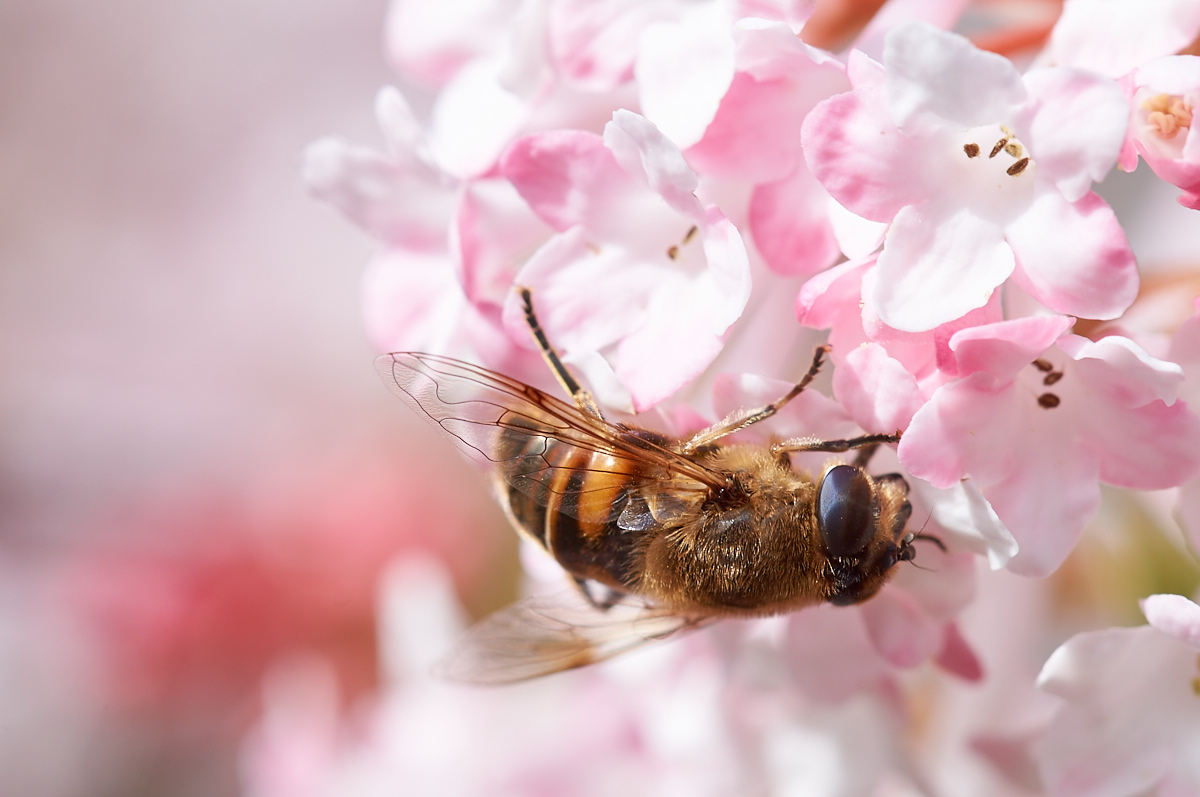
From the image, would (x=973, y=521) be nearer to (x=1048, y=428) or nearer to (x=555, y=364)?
(x=1048, y=428)

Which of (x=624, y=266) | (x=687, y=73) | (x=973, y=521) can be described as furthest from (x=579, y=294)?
(x=973, y=521)

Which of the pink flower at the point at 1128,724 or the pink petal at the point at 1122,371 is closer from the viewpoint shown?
the pink petal at the point at 1122,371

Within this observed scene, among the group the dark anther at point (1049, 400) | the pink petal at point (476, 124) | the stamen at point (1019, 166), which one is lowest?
the dark anther at point (1049, 400)

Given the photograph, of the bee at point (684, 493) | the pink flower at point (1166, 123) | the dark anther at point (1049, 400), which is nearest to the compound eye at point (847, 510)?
the bee at point (684, 493)

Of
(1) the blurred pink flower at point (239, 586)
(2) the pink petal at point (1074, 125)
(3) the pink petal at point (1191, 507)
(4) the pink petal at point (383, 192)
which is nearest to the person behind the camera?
(2) the pink petal at point (1074, 125)

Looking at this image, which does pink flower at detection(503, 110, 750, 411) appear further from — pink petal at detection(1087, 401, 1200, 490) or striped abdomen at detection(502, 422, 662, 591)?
pink petal at detection(1087, 401, 1200, 490)

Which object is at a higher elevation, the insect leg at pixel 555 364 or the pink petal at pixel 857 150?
the pink petal at pixel 857 150

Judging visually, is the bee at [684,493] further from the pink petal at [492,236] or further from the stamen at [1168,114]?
the stamen at [1168,114]

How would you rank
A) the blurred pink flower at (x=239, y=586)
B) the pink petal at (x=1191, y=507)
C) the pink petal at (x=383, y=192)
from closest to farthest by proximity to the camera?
the pink petal at (x=1191, y=507) → the pink petal at (x=383, y=192) → the blurred pink flower at (x=239, y=586)

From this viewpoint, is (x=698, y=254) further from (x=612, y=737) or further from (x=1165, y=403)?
(x=612, y=737)
